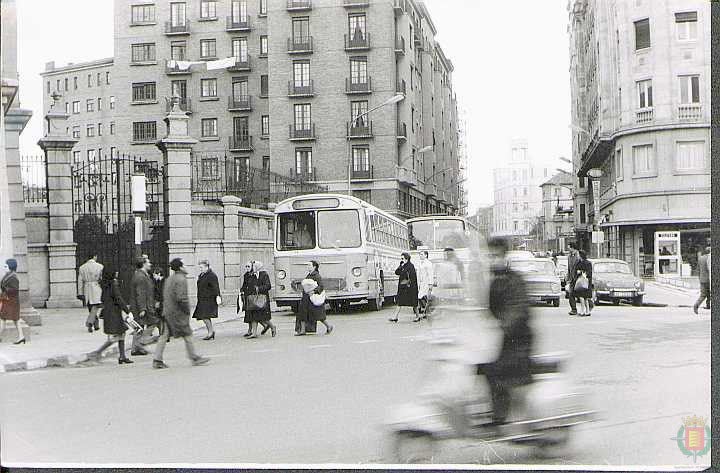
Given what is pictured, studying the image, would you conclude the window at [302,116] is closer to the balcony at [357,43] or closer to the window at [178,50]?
the balcony at [357,43]

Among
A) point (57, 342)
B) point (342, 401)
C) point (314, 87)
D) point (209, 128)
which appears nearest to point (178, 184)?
point (57, 342)

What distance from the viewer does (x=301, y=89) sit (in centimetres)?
525

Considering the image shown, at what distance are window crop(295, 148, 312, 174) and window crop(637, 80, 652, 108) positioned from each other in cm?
224

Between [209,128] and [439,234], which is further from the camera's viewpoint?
[209,128]

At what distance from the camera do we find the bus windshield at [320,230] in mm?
5453

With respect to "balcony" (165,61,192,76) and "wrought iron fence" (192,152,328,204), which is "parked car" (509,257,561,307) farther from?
"balcony" (165,61,192,76)

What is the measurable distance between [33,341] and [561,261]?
13.6 feet

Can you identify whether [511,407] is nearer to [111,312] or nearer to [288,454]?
[288,454]

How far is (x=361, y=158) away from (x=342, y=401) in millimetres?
1694

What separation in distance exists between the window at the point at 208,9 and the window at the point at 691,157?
11.0 ft

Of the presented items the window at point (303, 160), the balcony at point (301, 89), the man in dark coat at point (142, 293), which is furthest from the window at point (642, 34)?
the man in dark coat at point (142, 293)

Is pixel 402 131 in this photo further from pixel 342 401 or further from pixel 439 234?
pixel 342 401

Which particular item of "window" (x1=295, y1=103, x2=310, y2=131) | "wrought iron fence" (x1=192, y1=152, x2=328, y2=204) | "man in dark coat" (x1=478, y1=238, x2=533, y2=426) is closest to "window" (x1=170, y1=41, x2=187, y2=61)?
"wrought iron fence" (x1=192, y1=152, x2=328, y2=204)

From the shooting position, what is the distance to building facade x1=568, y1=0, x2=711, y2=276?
4707 millimetres
